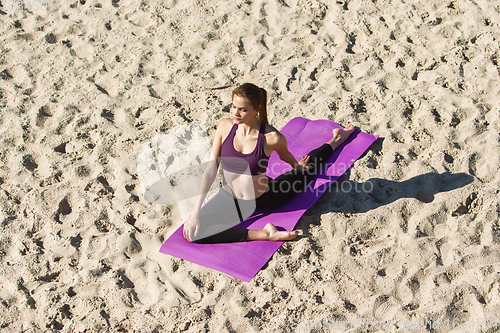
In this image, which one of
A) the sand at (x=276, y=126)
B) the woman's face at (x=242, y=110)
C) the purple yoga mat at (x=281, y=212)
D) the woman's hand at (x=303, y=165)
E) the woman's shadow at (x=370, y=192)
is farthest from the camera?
the woman's hand at (x=303, y=165)

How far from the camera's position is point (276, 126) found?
13.5 ft

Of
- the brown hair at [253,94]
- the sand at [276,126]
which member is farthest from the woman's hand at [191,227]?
the brown hair at [253,94]

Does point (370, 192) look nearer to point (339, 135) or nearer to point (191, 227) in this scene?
point (339, 135)

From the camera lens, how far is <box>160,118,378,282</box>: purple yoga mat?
9.41 feet

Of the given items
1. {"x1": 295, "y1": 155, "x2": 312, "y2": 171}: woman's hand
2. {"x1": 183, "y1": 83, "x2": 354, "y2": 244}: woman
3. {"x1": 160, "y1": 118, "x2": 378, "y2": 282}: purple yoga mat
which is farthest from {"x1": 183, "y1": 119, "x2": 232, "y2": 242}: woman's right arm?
{"x1": 295, "y1": 155, "x2": 312, "y2": 171}: woman's hand

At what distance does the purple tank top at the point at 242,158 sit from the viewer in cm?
291

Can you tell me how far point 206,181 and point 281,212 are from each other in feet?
2.08

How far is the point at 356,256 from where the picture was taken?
9.39 ft

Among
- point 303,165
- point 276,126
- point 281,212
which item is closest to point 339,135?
point 303,165

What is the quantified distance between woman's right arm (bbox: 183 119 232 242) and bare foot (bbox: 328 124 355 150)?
3.62 feet

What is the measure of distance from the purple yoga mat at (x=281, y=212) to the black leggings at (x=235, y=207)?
0.05m

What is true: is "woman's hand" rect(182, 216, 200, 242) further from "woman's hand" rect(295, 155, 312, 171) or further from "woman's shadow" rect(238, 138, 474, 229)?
"woman's hand" rect(295, 155, 312, 171)

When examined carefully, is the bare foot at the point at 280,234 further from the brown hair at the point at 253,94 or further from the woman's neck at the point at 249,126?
the brown hair at the point at 253,94

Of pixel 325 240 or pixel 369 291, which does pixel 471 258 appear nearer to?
pixel 369 291
